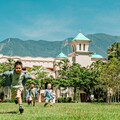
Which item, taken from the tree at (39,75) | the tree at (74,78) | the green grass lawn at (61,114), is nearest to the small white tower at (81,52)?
the tree at (74,78)

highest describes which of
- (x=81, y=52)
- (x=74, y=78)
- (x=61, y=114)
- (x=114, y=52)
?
(x=81, y=52)

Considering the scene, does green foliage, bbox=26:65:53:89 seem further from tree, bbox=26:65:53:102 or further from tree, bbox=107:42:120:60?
tree, bbox=107:42:120:60

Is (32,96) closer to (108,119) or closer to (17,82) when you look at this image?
(17,82)

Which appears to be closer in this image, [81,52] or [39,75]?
[39,75]

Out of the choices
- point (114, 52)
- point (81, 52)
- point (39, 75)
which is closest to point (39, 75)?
point (39, 75)

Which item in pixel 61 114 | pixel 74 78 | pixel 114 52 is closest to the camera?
pixel 61 114

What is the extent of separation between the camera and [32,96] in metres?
18.5

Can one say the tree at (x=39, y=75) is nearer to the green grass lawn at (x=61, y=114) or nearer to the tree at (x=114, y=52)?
the tree at (x=114, y=52)

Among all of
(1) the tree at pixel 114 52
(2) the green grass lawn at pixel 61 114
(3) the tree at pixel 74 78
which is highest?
(1) the tree at pixel 114 52

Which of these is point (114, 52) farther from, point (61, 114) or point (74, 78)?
point (61, 114)

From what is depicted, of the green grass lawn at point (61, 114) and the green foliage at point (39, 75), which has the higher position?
the green foliage at point (39, 75)

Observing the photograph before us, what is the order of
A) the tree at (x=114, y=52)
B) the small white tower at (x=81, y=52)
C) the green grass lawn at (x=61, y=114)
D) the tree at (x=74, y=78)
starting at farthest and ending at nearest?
the small white tower at (x=81, y=52) → the tree at (x=114, y=52) → the tree at (x=74, y=78) → the green grass lawn at (x=61, y=114)

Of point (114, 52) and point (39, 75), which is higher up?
point (114, 52)

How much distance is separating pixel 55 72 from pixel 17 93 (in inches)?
1662
